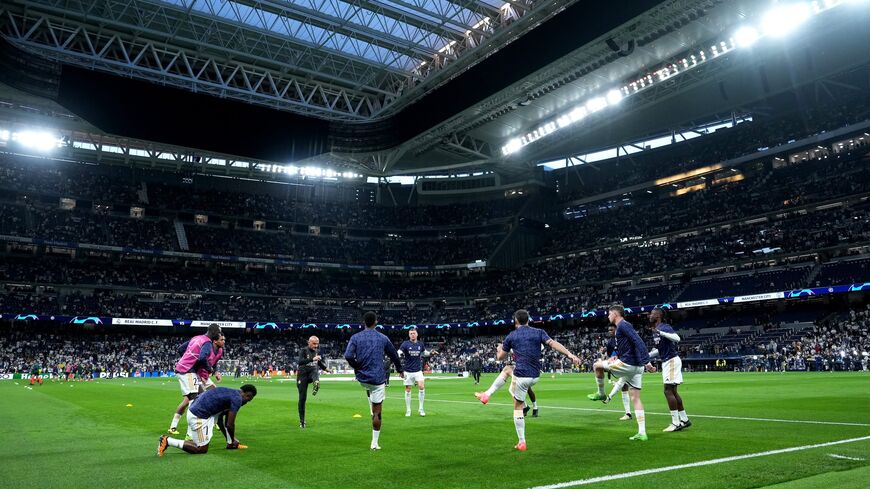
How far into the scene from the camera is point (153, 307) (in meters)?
66.6

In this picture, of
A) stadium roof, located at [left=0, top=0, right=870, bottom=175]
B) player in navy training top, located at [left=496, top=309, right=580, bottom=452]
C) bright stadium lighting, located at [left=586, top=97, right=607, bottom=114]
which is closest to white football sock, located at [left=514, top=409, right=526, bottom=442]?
player in navy training top, located at [left=496, top=309, right=580, bottom=452]

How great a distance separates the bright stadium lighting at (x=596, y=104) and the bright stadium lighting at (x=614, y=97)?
0.51 meters

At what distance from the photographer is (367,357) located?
10352 mm

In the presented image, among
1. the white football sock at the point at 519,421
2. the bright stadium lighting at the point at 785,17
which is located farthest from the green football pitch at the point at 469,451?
the bright stadium lighting at the point at 785,17

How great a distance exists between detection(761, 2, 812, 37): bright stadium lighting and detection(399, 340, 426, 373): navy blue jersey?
3668 centimetres

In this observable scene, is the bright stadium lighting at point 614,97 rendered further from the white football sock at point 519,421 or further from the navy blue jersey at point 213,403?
the navy blue jersey at point 213,403

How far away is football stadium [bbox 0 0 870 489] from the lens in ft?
34.3

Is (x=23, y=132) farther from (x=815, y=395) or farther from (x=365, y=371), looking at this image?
(x=815, y=395)

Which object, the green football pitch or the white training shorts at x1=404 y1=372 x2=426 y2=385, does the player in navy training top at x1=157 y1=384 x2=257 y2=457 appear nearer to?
the green football pitch

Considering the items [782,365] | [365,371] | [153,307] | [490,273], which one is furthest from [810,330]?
[153,307]

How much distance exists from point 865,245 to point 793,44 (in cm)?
1818

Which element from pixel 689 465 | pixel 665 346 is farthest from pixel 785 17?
pixel 689 465

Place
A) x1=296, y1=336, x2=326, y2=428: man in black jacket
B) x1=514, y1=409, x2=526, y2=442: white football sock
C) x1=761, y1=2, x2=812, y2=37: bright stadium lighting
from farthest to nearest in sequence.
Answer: x1=761, y1=2, x2=812, y2=37: bright stadium lighting < x1=296, y1=336, x2=326, y2=428: man in black jacket < x1=514, y1=409, x2=526, y2=442: white football sock

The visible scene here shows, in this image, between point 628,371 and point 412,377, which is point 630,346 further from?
point 412,377
